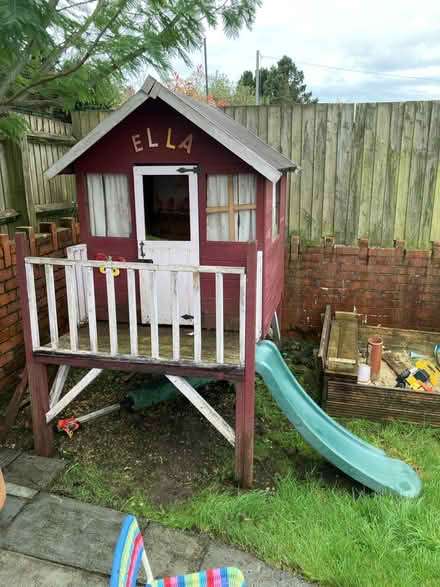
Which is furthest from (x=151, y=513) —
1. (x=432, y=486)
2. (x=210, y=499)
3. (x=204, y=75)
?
(x=204, y=75)

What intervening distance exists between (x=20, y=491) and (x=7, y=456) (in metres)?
0.66

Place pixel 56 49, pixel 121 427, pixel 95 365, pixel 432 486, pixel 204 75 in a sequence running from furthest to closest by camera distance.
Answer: pixel 204 75 < pixel 121 427 < pixel 95 365 < pixel 432 486 < pixel 56 49

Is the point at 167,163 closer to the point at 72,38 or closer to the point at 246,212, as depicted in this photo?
the point at 246,212

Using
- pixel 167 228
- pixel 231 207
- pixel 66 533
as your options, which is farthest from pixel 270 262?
pixel 66 533

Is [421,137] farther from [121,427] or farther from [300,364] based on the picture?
[121,427]

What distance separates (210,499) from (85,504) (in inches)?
42.0

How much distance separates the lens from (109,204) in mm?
5211

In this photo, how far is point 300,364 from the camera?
283 inches

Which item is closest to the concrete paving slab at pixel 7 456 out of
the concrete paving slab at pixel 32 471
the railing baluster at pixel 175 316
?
the concrete paving slab at pixel 32 471

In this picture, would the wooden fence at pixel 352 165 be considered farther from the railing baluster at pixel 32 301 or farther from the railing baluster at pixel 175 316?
the railing baluster at pixel 175 316

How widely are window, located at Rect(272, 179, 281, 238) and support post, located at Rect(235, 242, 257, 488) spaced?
200cm

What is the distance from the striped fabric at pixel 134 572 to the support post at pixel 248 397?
192cm

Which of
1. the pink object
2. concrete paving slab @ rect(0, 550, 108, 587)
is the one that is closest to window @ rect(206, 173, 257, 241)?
the pink object

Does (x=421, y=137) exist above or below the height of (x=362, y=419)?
above
